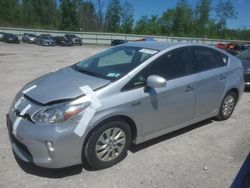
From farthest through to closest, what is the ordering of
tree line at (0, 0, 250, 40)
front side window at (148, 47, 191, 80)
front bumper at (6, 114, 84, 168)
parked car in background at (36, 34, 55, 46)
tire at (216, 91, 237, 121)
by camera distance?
1. tree line at (0, 0, 250, 40)
2. parked car in background at (36, 34, 55, 46)
3. tire at (216, 91, 237, 121)
4. front side window at (148, 47, 191, 80)
5. front bumper at (6, 114, 84, 168)

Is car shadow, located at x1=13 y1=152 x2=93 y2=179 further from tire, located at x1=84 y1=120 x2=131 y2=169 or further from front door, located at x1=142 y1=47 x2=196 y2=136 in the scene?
front door, located at x1=142 y1=47 x2=196 y2=136

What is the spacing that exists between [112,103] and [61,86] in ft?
2.45

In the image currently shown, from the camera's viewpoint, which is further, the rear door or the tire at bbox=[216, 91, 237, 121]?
the tire at bbox=[216, 91, 237, 121]

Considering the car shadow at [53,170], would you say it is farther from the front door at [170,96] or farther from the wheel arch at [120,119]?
the front door at [170,96]

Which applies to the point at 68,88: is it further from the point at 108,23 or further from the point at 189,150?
the point at 108,23

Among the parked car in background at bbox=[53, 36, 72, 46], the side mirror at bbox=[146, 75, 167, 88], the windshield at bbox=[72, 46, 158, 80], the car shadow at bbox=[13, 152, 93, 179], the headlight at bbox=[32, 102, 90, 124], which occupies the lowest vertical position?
the car shadow at bbox=[13, 152, 93, 179]

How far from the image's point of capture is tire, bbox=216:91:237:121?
18.6ft

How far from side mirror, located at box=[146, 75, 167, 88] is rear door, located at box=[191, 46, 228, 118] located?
1.07 metres

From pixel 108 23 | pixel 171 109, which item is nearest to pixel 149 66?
pixel 171 109

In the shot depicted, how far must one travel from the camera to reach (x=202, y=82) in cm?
488

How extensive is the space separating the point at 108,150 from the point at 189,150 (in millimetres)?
1404

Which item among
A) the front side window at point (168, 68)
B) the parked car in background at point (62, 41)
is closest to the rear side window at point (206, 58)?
the front side window at point (168, 68)

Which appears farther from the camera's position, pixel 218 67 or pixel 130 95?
pixel 218 67

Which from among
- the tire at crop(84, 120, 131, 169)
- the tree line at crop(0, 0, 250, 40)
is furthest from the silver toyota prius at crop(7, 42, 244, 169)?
the tree line at crop(0, 0, 250, 40)
